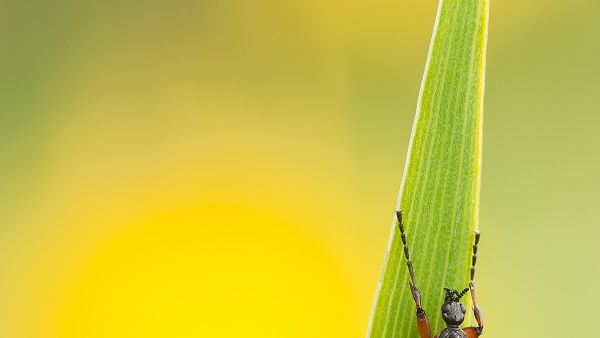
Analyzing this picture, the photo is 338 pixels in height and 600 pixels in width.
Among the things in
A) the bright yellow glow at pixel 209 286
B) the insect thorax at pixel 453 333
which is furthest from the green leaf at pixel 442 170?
the bright yellow glow at pixel 209 286

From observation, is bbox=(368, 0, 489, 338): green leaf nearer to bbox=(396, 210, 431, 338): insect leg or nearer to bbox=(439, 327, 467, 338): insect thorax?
bbox=(396, 210, 431, 338): insect leg

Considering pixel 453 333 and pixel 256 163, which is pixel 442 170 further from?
pixel 256 163

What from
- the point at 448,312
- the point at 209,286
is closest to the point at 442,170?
the point at 448,312

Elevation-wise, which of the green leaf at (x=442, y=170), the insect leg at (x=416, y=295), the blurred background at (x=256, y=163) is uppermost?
the blurred background at (x=256, y=163)

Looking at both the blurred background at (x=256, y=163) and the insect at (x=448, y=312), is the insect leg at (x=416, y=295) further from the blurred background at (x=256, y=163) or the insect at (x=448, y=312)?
the blurred background at (x=256, y=163)

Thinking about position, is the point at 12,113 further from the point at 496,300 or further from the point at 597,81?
the point at 597,81

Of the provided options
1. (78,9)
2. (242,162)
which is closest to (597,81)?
(242,162)
